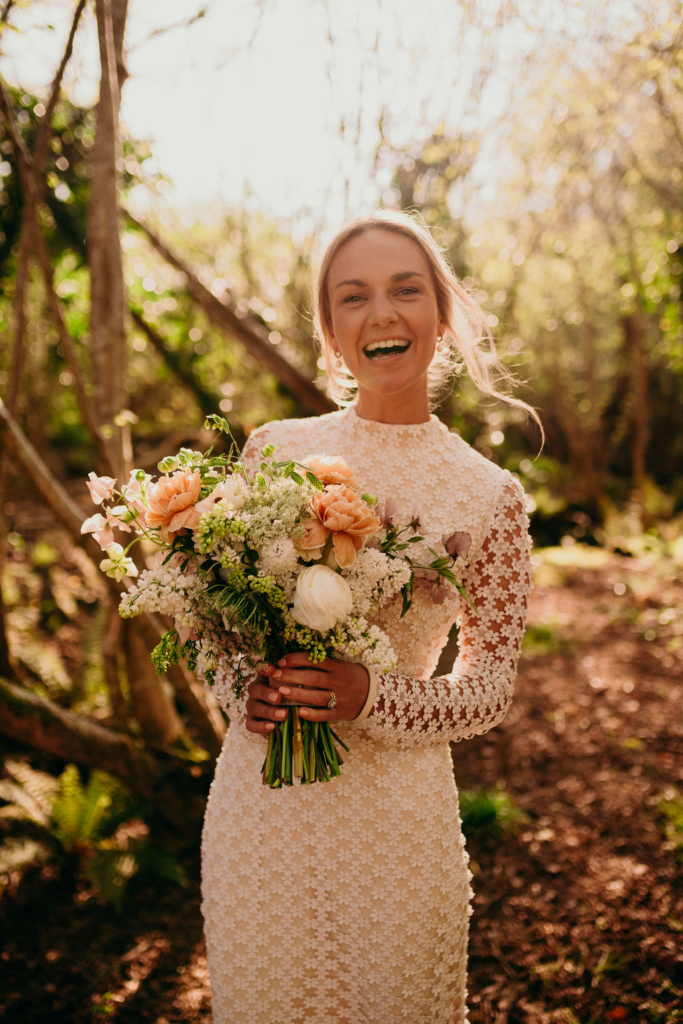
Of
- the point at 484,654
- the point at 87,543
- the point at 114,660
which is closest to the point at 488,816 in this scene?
the point at 114,660

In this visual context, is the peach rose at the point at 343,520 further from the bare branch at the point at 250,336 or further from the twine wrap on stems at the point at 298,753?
the bare branch at the point at 250,336

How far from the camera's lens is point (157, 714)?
3.77 metres

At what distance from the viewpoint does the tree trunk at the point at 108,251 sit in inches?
115

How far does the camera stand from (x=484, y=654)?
1805 mm

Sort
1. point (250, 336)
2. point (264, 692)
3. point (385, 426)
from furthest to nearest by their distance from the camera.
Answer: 1. point (250, 336)
2. point (385, 426)
3. point (264, 692)

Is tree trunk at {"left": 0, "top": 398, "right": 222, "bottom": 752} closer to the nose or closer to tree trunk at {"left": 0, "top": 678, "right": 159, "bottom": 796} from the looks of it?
tree trunk at {"left": 0, "top": 678, "right": 159, "bottom": 796}

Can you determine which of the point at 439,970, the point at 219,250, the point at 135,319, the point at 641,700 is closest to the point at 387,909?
the point at 439,970

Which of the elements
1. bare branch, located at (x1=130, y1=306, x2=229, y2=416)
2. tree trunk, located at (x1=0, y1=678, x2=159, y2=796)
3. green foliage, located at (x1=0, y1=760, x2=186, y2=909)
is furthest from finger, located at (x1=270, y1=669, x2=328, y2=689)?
bare branch, located at (x1=130, y1=306, x2=229, y2=416)

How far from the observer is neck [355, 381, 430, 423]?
2.00 metres

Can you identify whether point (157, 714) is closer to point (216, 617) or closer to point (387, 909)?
point (387, 909)

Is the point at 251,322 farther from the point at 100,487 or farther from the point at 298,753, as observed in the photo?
the point at 298,753

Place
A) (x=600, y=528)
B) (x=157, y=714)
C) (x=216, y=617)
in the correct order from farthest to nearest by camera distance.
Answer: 1. (x=600, y=528)
2. (x=157, y=714)
3. (x=216, y=617)

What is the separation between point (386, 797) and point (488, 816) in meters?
2.56

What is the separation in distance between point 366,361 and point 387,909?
153 centimetres
